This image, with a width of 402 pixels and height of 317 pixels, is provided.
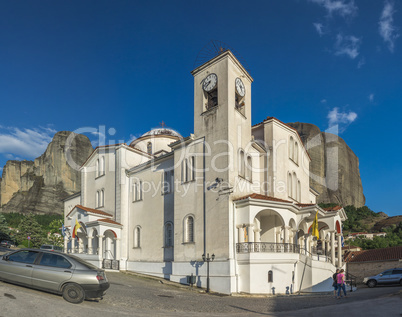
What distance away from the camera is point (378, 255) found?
1356 inches

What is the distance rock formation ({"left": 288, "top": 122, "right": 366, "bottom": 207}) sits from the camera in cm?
10201

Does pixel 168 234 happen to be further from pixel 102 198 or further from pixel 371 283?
pixel 371 283

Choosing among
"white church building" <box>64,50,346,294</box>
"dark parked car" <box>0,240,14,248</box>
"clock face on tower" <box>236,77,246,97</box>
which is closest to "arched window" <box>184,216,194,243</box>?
"white church building" <box>64,50,346,294</box>

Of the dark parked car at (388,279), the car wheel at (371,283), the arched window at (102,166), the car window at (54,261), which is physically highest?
the arched window at (102,166)

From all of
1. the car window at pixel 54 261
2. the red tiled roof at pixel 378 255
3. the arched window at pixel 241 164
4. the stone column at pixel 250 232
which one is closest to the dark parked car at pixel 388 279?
the red tiled roof at pixel 378 255

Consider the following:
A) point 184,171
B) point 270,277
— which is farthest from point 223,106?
point 270,277

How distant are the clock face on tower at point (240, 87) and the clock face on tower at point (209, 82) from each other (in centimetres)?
161

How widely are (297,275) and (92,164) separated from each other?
2248 cm

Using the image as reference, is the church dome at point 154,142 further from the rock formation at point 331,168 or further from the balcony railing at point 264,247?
the rock formation at point 331,168

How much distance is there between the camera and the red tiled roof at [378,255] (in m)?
33.0

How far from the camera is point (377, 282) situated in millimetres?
26516

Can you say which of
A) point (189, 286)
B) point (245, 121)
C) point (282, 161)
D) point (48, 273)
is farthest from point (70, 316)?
point (282, 161)

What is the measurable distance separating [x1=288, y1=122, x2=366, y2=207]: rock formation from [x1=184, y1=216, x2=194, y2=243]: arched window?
81.8 metres

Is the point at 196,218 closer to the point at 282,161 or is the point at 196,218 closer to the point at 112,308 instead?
the point at 282,161
